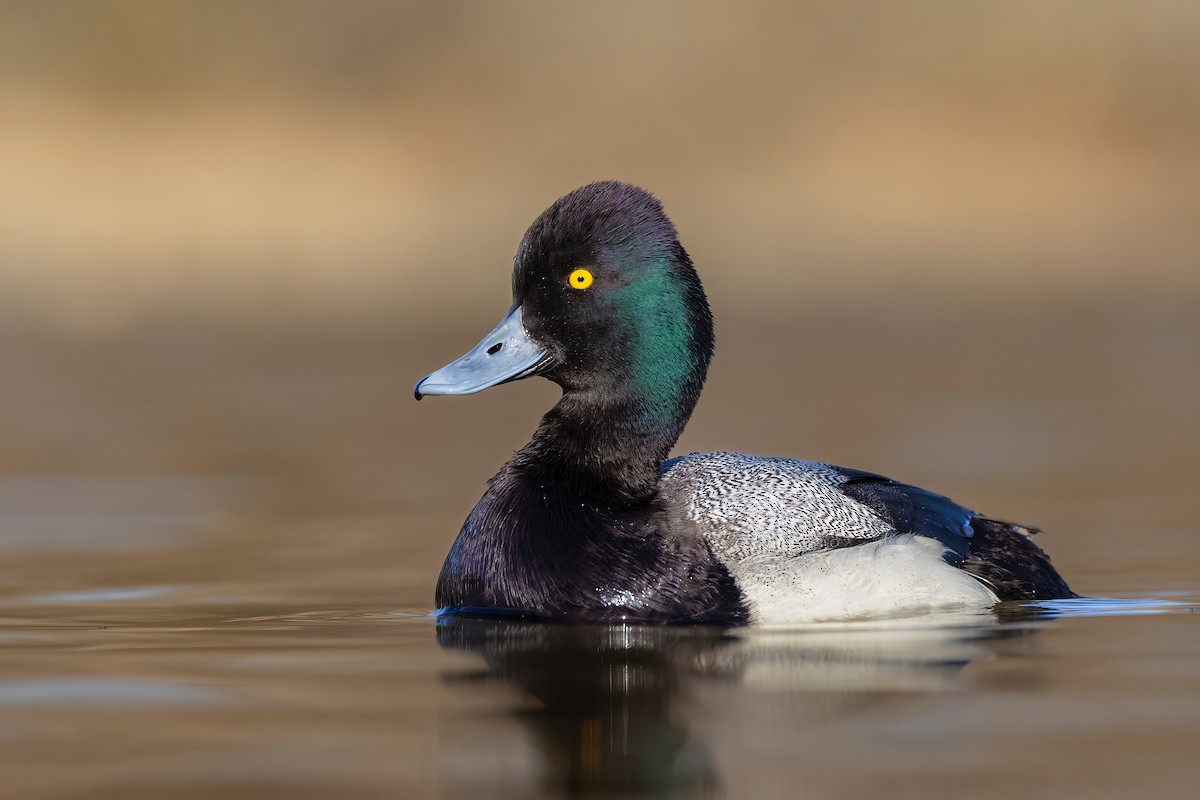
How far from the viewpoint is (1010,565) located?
7762 millimetres

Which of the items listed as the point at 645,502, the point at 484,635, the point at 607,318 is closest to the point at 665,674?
the point at 484,635

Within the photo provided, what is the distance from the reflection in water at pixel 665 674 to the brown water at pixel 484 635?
2 centimetres

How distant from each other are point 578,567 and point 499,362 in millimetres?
1049

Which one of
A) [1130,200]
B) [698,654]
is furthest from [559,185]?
[698,654]

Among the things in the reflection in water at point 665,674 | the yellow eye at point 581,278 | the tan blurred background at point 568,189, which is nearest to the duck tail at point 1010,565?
the reflection in water at point 665,674

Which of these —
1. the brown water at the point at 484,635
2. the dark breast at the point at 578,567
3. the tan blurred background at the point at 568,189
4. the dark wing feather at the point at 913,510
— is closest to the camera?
the brown water at the point at 484,635

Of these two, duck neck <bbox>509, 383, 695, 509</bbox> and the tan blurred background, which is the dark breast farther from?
the tan blurred background

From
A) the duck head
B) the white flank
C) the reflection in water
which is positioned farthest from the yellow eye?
the reflection in water

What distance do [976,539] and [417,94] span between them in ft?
76.7

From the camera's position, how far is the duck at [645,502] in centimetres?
709

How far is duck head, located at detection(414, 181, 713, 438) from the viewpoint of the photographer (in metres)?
7.59

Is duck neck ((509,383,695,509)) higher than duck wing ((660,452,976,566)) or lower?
higher

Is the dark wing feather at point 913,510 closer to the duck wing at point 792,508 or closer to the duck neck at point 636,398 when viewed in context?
the duck wing at point 792,508

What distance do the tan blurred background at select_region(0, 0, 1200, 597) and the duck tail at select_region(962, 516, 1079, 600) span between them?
232cm
